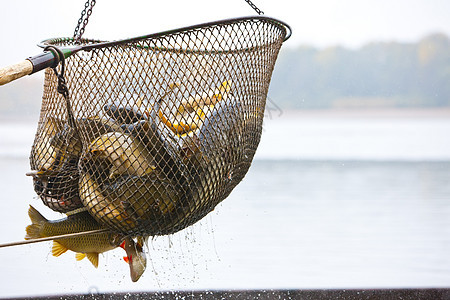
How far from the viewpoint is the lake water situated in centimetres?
382

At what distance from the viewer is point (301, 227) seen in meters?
4.38

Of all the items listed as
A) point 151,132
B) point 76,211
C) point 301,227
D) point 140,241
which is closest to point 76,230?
point 76,211

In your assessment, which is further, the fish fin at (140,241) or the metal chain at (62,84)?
the fish fin at (140,241)

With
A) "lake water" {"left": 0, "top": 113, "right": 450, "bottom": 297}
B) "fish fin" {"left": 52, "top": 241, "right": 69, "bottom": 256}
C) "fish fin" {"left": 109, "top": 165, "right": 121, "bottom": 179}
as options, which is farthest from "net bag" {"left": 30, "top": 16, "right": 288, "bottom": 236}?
"lake water" {"left": 0, "top": 113, "right": 450, "bottom": 297}

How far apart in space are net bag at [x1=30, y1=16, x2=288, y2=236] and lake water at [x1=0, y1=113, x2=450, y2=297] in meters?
1.65

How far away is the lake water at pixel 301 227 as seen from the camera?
3.82 m

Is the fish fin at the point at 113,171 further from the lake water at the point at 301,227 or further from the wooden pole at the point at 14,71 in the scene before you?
the lake water at the point at 301,227

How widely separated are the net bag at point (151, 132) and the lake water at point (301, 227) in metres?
1.65

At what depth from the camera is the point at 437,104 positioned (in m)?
→ 6.55

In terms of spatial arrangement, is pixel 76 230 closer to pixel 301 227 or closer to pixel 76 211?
pixel 76 211

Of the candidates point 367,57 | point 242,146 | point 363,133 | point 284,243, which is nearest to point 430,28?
point 367,57

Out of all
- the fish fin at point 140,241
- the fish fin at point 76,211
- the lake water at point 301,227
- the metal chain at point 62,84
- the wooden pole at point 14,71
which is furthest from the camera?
the lake water at point 301,227

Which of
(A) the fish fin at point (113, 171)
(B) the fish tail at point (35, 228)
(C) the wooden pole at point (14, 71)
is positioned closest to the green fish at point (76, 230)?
(B) the fish tail at point (35, 228)

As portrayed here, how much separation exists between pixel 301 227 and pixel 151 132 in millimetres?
3311
